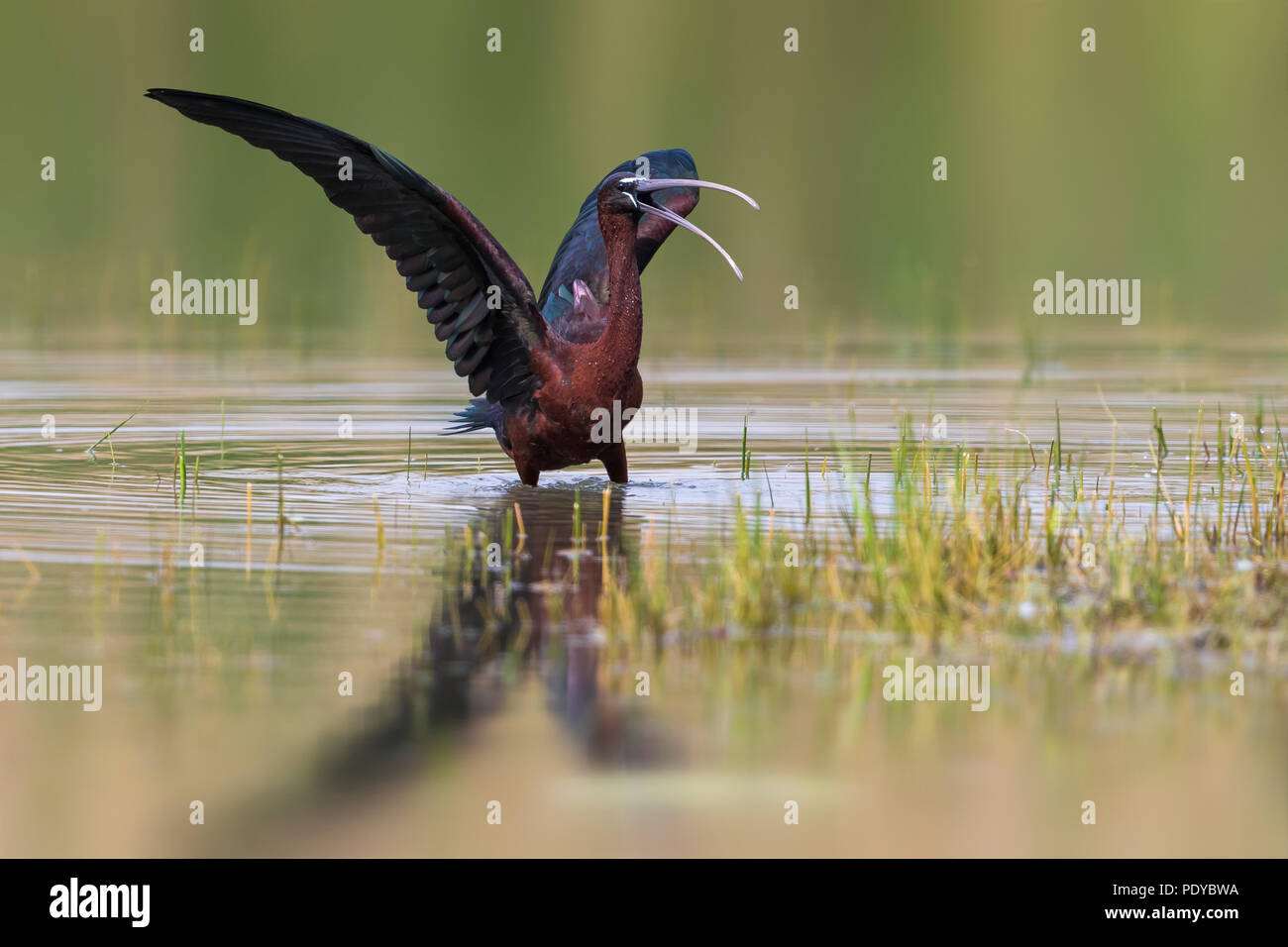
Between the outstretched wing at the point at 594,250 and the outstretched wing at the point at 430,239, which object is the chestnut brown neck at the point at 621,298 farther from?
the outstretched wing at the point at 594,250

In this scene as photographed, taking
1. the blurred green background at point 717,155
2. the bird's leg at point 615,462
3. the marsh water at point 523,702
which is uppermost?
the blurred green background at point 717,155

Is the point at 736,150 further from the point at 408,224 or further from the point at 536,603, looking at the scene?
the point at 536,603

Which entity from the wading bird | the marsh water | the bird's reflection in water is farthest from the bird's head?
the bird's reflection in water

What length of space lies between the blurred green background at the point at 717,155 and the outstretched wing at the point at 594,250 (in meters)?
7.50

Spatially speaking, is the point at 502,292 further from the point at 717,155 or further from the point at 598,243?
the point at 717,155

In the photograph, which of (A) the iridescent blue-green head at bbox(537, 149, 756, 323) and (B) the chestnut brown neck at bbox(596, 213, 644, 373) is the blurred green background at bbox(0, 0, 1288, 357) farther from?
(B) the chestnut brown neck at bbox(596, 213, 644, 373)

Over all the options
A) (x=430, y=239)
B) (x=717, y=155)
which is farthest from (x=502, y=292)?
(x=717, y=155)

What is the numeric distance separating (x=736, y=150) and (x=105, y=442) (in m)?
22.5

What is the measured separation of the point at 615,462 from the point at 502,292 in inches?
43.9

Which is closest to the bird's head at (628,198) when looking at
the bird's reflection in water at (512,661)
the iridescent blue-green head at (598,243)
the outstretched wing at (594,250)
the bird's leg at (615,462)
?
the iridescent blue-green head at (598,243)

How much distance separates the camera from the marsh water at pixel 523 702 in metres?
5.21

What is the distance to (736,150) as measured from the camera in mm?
34125

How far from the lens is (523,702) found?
20.4 feet

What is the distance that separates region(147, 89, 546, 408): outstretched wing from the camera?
33.2ft
